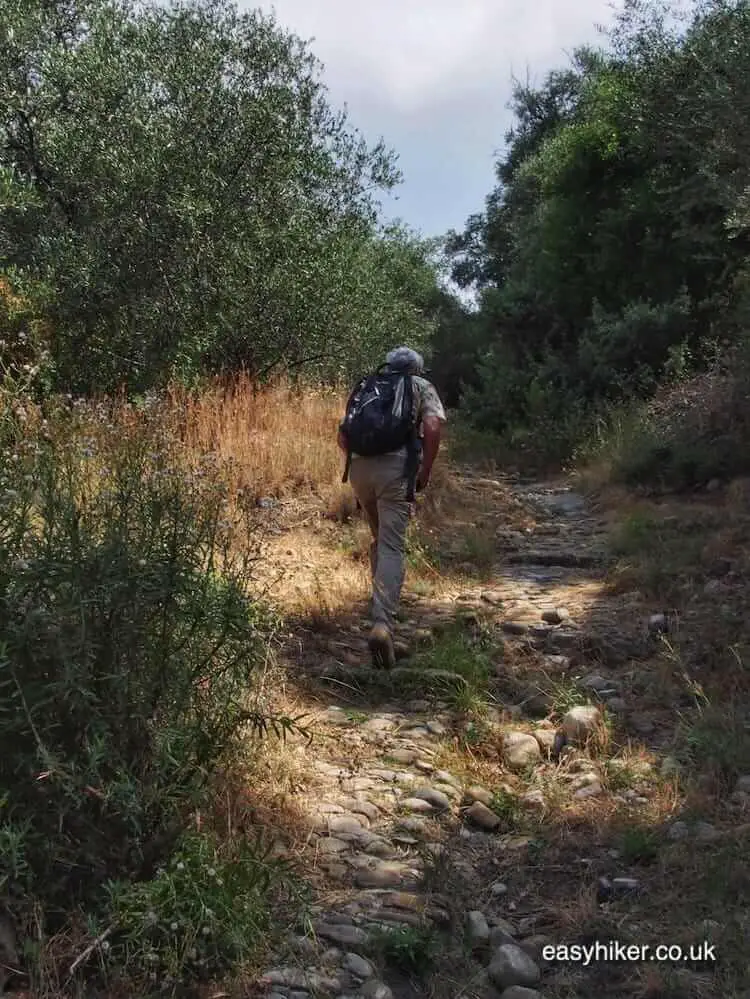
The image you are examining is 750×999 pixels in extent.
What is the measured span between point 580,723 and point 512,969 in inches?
63.1

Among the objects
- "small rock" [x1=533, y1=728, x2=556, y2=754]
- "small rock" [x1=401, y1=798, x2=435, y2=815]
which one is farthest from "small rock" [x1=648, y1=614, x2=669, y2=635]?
"small rock" [x1=401, y1=798, x2=435, y2=815]

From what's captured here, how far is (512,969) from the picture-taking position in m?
2.50

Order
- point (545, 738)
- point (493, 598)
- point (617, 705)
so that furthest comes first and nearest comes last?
point (493, 598) < point (617, 705) < point (545, 738)

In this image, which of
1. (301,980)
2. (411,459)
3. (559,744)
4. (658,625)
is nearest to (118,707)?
(301,980)

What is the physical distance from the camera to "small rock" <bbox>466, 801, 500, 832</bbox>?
3.38 m

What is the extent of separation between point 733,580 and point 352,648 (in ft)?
8.02

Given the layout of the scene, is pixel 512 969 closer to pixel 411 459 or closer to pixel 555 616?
pixel 411 459

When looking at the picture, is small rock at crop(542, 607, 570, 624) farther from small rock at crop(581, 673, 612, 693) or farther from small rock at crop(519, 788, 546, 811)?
small rock at crop(519, 788, 546, 811)

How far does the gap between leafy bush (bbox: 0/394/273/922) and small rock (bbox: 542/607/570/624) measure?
10.3 ft

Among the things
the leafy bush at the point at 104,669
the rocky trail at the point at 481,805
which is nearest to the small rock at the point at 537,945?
the rocky trail at the point at 481,805

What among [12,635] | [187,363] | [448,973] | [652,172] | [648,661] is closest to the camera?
[12,635]

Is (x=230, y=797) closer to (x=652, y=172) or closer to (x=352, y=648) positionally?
(x=352, y=648)

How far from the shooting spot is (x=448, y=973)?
99.2 inches

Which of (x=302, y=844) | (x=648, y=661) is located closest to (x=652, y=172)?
(x=648, y=661)
